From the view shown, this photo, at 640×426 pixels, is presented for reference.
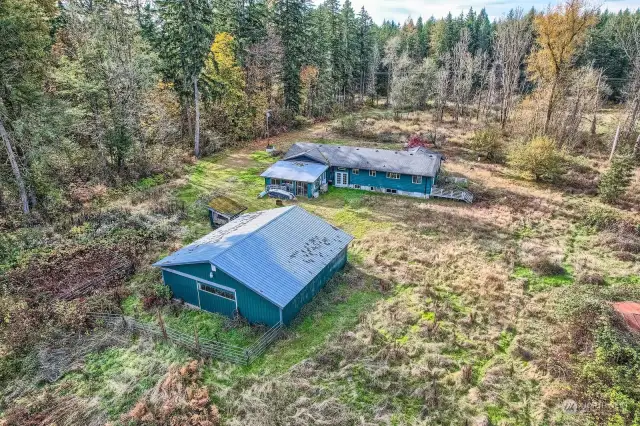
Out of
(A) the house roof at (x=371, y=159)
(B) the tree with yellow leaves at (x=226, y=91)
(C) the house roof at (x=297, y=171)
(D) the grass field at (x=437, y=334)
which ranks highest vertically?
(B) the tree with yellow leaves at (x=226, y=91)

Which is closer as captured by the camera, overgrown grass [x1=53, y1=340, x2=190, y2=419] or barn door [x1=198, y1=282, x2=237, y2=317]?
overgrown grass [x1=53, y1=340, x2=190, y2=419]

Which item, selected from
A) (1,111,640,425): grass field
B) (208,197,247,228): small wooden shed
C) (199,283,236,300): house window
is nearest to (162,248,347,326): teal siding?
(199,283,236,300): house window

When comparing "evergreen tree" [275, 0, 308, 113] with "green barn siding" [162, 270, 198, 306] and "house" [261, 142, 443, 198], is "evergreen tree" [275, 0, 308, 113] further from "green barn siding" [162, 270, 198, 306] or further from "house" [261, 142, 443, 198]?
"green barn siding" [162, 270, 198, 306]

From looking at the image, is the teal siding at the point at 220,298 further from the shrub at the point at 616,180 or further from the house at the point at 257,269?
the shrub at the point at 616,180

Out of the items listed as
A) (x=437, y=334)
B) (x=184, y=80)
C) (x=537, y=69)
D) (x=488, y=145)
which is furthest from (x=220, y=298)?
(x=537, y=69)

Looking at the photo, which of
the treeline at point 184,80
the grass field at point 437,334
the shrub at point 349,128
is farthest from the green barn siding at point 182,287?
the shrub at point 349,128

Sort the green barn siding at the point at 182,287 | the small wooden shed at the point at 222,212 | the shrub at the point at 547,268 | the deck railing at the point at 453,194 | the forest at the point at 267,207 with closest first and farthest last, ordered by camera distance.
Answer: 1. the forest at the point at 267,207
2. the green barn siding at the point at 182,287
3. the shrub at the point at 547,268
4. the small wooden shed at the point at 222,212
5. the deck railing at the point at 453,194

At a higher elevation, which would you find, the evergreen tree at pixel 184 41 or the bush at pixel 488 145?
the evergreen tree at pixel 184 41
